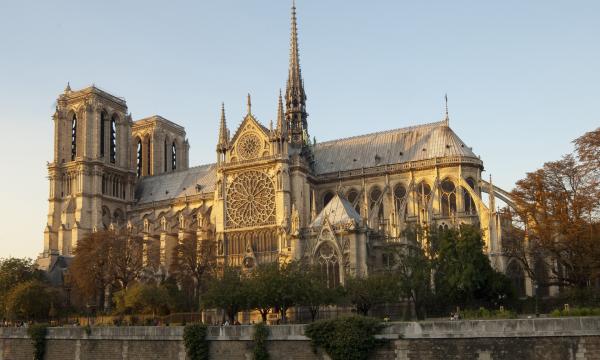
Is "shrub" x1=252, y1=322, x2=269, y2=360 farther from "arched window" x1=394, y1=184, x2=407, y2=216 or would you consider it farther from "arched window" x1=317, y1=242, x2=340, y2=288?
"arched window" x1=394, y1=184, x2=407, y2=216

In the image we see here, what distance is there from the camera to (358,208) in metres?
71.2

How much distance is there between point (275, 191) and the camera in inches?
2726

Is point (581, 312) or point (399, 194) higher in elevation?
point (399, 194)

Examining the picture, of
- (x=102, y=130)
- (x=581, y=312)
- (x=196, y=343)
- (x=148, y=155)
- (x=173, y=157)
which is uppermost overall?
(x=102, y=130)

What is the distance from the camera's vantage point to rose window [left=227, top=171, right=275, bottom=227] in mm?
69500

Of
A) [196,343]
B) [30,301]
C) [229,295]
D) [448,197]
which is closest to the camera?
[196,343]

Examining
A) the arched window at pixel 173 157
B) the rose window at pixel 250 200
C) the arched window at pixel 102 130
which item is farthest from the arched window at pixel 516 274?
the arched window at pixel 173 157

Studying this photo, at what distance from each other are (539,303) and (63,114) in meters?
60.7

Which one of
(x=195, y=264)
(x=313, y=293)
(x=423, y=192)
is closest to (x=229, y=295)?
(x=313, y=293)

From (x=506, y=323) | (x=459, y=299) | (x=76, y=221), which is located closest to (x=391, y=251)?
(x=459, y=299)

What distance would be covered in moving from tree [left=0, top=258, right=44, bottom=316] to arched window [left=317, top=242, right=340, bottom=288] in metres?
27.2

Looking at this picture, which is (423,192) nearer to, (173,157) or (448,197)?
(448,197)

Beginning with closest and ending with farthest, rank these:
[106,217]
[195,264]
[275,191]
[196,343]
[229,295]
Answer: [196,343] < [229,295] < [195,264] < [275,191] < [106,217]

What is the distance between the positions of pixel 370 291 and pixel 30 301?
30.3 m
